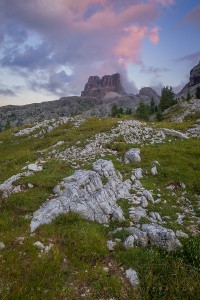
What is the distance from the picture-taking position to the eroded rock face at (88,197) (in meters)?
14.4

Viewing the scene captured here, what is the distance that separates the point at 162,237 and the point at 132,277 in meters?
2.90

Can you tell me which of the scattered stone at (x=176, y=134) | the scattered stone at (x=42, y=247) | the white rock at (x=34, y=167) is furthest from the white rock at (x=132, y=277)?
the scattered stone at (x=176, y=134)

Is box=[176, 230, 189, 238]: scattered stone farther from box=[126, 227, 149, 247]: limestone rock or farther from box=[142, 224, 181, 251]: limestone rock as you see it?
box=[126, 227, 149, 247]: limestone rock

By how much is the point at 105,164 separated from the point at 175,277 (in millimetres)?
10744

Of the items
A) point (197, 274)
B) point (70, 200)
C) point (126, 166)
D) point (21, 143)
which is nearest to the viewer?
point (197, 274)

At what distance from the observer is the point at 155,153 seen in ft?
83.5

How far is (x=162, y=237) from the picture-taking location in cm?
1280

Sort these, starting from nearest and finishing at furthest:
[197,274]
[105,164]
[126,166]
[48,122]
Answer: [197,274], [105,164], [126,166], [48,122]

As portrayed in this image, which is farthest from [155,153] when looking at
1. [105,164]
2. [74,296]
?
[74,296]

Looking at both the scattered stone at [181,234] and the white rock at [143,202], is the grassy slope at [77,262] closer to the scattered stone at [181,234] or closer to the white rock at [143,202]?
the scattered stone at [181,234]

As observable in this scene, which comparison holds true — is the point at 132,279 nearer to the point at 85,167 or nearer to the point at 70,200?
the point at 70,200

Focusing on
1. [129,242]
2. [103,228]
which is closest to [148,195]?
[103,228]

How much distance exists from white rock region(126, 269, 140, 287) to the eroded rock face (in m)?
3.77

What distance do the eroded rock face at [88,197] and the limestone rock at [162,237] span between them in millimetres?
1859
